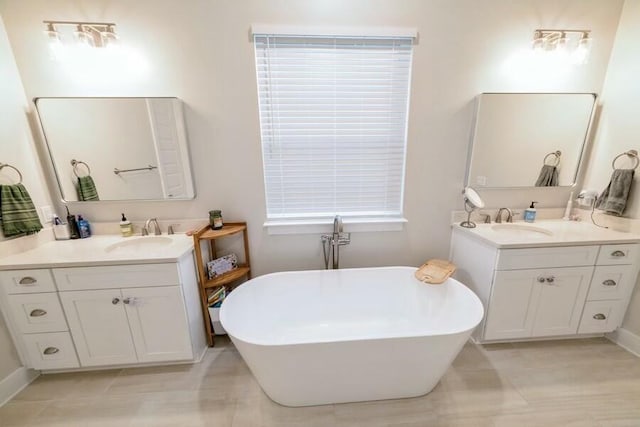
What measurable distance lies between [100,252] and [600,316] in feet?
11.5

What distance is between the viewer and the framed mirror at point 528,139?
73.8 inches

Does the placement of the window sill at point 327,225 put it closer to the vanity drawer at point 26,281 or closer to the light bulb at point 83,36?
the vanity drawer at point 26,281

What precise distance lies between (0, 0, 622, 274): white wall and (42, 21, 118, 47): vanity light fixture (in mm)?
76

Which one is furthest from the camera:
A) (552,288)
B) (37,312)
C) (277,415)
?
(552,288)

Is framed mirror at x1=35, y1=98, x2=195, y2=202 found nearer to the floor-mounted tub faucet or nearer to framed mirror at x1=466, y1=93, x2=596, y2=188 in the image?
the floor-mounted tub faucet

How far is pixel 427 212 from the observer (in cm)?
204

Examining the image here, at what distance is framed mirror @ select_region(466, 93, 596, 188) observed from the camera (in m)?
1.88

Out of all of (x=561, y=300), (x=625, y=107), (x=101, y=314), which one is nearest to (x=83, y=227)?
(x=101, y=314)

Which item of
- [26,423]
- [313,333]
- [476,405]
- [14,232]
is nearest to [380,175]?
[313,333]

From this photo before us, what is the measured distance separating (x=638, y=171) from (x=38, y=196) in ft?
13.7

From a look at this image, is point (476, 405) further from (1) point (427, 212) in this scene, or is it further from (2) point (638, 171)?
(2) point (638, 171)

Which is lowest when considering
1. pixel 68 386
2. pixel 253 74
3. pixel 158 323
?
pixel 68 386

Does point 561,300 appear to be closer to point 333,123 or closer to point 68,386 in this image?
point 333,123

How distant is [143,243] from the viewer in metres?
1.84
